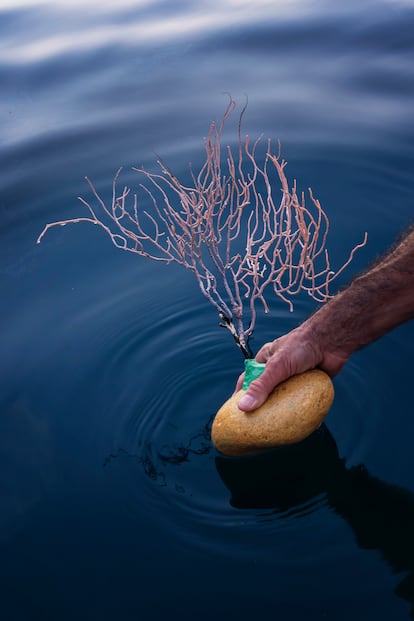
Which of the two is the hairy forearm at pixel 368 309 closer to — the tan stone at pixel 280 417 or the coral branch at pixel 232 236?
the tan stone at pixel 280 417

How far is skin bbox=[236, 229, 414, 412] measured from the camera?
176cm

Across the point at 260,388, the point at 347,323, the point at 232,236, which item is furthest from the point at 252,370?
the point at 232,236

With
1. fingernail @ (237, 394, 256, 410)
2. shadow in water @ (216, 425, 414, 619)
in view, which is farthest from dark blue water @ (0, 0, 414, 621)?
fingernail @ (237, 394, 256, 410)

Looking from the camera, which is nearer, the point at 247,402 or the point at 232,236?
the point at 247,402

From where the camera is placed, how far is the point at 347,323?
1808mm

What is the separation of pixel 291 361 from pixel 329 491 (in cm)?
38

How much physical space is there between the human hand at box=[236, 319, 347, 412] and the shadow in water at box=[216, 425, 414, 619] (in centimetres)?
20

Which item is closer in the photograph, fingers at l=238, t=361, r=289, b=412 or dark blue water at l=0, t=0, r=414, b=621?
dark blue water at l=0, t=0, r=414, b=621

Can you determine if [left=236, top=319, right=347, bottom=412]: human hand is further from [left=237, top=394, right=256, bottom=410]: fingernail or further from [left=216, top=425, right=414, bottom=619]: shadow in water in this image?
[left=216, top=425, right=414, bottom=619]: shadow in water

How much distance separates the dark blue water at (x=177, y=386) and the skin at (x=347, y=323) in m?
0.23

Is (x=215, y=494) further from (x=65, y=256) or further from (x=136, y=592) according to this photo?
(x=65, y=256)

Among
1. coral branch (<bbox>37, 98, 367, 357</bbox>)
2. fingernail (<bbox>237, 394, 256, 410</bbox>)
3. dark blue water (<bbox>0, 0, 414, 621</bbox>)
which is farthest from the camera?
coral branch (<bbox>37, 98, 367, 357</bbox>)

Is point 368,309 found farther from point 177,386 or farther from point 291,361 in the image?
point 177,386

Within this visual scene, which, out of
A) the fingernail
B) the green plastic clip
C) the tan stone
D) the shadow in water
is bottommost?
the shadow in water
